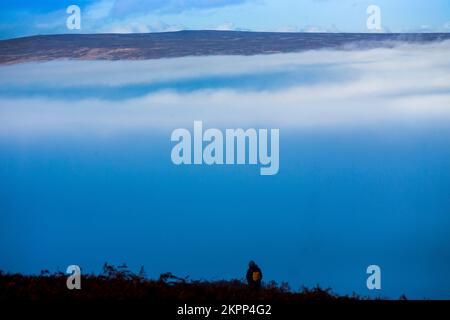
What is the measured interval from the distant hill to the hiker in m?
1.41

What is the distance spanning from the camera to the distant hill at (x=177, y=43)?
549 cm

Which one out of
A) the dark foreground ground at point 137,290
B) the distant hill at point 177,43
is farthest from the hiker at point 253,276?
the distant hill at point 177,43

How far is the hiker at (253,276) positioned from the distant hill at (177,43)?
141 centimetres

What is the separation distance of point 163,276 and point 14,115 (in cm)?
144

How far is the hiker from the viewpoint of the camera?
518 centimetres

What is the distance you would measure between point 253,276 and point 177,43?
165cm

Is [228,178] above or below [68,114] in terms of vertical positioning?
below

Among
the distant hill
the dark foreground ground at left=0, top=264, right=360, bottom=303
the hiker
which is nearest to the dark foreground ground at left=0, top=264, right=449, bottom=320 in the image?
the dark foreground ground at left=0, top=264, right=360, bottom=303

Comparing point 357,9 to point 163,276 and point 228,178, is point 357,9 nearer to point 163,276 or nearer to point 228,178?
point 228,178

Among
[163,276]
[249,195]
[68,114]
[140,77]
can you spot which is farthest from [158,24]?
[163,276]

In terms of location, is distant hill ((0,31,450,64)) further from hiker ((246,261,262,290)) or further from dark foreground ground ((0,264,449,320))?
dark foreground ground ((0,264,449,320))
